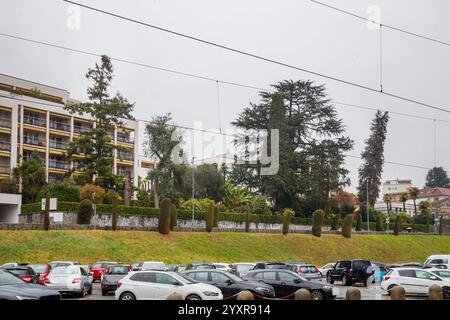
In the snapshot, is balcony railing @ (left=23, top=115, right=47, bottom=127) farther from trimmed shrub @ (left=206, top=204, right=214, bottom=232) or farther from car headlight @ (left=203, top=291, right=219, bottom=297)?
car headlight @ (left=203, top=291, right=219, bottom=297)

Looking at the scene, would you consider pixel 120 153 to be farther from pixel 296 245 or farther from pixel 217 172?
pixel 296 245

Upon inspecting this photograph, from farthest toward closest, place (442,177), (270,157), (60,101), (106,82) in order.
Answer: (442,177)
(60,101)
(270,157)
(106,82)

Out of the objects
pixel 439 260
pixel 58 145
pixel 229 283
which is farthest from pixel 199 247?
pixel 58 145

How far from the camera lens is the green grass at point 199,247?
44.8 m

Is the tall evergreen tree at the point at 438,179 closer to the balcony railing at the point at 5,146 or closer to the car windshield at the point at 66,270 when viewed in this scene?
the balcony railing at the point at 5,146

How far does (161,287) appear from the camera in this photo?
20547mm

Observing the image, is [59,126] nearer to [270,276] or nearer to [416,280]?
[270,276]

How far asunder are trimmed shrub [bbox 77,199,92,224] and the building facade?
60.7 ft

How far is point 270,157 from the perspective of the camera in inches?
3169

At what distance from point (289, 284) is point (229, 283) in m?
3.11

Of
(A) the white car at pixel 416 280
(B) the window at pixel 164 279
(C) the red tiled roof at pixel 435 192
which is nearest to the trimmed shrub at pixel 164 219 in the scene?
(A) the white car at pixel 416 280

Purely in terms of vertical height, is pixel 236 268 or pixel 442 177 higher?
pixel 442 177

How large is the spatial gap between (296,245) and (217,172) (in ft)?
135

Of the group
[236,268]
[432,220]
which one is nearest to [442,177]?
[432,220]
